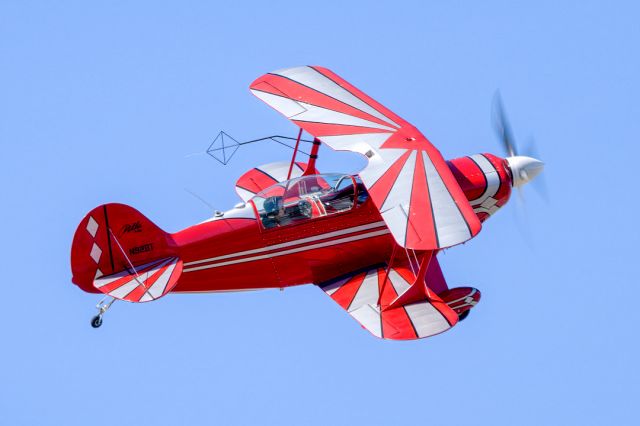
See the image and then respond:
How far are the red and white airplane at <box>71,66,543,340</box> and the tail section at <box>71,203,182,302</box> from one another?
1 cm

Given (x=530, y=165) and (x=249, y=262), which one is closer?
(x=249, y=262)

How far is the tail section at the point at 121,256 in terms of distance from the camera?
17.2 metres

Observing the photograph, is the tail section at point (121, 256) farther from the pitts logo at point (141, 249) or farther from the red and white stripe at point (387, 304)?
the red and white stripe at point (387, 304)

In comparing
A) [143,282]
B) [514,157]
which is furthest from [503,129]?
[143,282]

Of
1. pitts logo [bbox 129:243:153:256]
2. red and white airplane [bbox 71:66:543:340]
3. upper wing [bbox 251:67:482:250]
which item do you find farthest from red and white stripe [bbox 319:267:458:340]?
pitts logo [bbox 129:243:153:256]

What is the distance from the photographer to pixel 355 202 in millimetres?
18828

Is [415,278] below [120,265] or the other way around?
below

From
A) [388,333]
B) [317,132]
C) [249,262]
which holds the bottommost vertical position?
[388,333]

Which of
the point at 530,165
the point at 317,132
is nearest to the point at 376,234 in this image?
the point at 317,132

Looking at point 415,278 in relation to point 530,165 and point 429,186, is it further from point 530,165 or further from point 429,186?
point 530,165

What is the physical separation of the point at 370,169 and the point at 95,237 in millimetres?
3977

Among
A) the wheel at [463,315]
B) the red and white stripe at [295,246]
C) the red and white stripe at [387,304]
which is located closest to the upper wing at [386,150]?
the red and white stripe at [295,246]

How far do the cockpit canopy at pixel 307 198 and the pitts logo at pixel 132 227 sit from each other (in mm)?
1850

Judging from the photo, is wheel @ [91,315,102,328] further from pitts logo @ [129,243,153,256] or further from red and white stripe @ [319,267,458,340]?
red and white stripe @ [319,267,458,340]
